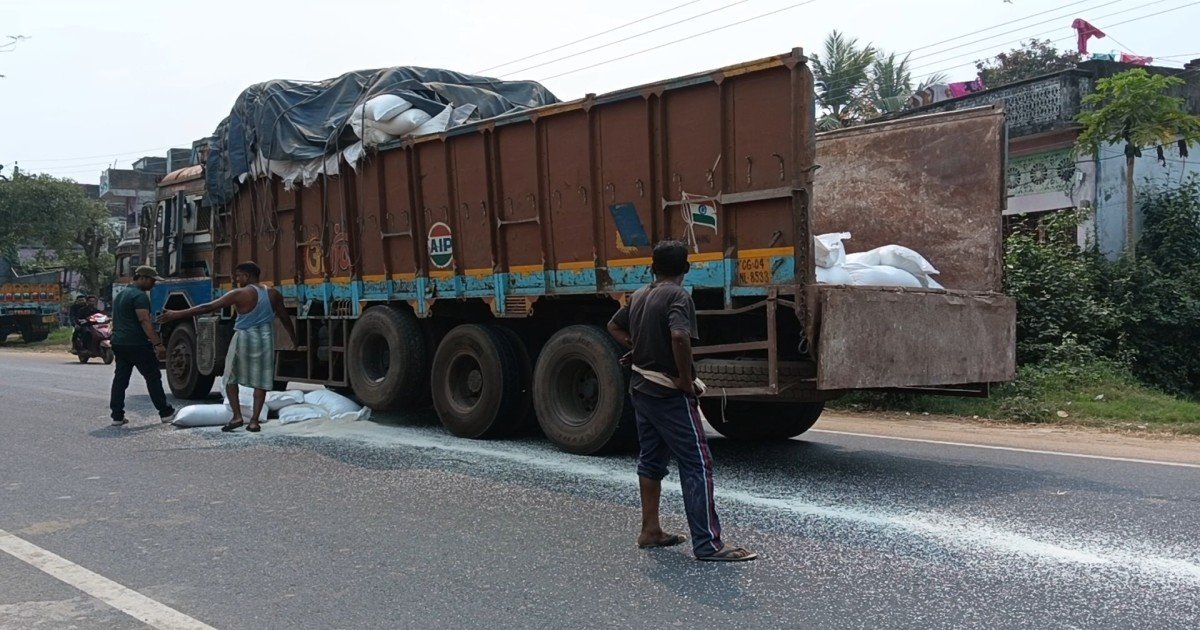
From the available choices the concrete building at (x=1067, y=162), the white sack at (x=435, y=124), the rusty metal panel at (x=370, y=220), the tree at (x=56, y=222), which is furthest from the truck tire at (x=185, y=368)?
the tree at (x=56, y=222)

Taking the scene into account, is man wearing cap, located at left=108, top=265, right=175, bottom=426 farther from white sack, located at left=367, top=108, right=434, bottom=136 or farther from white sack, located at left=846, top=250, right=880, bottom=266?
white sack, located at left=846, top=250, right=880, bottom=266

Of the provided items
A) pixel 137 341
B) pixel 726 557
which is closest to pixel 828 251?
pixel 726 557

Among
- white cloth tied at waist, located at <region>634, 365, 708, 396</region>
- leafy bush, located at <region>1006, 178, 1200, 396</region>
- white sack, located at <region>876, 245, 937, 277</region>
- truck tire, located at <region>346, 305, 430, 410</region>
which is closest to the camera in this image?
white cloth tied at waist, located at <region>634, 365, 708, 396</region>

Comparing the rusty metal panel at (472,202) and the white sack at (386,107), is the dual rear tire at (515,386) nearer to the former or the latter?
the rusty metal panel at (472,202)

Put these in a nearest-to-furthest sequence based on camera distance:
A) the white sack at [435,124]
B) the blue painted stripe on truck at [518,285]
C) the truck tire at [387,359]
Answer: the blue painted stripe on truck at [518,285]
the white sack at [435,124]
the truck tire at [387,359]

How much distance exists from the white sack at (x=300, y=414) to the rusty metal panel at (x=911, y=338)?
5801 millimetres

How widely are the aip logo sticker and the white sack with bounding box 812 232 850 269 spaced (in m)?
3.50

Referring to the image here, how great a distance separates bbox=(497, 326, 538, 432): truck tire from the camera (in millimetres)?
9000

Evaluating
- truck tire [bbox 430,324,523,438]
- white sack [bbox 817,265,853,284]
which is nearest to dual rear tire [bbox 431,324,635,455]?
truck tire [bbox 430,324,523,438]

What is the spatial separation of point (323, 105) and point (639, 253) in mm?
5099

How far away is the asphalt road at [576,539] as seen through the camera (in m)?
4.21

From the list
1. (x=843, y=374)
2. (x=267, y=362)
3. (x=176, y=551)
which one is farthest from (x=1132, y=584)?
(x=267, y=362)

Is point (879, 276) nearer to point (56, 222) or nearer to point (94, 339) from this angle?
point (94, 339)

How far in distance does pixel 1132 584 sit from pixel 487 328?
5.81 metres
